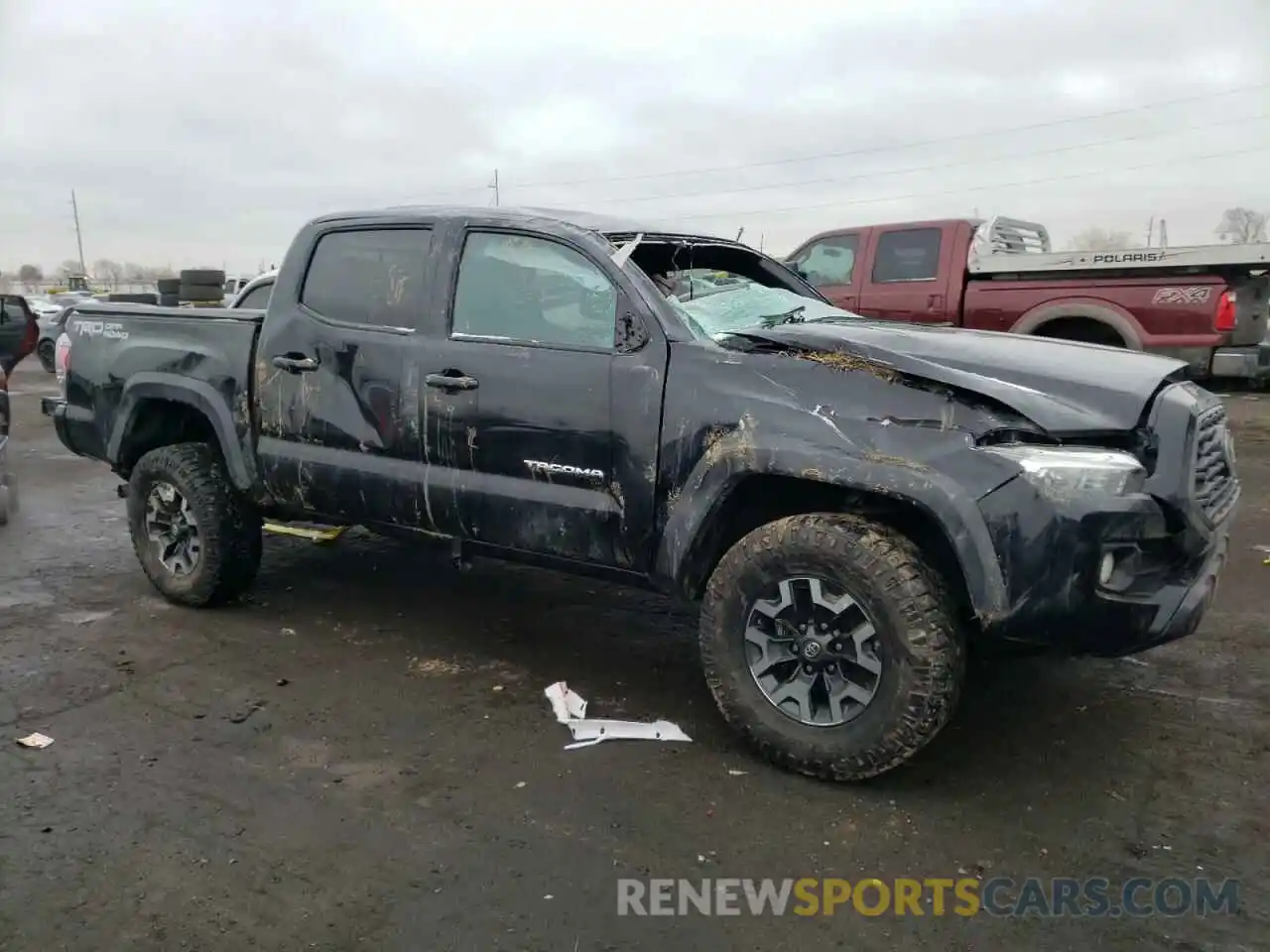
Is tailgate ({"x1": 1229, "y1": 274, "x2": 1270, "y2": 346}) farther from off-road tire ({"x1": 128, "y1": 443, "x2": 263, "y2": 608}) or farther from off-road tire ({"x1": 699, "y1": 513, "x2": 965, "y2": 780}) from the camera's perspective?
off-road tire ({"x1": 128, "y1": 443, "x2": 263, "y2": 608})

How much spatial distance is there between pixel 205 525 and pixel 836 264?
7.34 metres

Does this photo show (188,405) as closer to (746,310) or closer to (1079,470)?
(746,310)

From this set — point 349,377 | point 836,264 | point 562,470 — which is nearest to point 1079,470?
point 562,470

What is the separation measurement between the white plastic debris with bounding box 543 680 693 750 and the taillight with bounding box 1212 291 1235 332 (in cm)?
748

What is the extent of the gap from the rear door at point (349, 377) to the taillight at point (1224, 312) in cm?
758

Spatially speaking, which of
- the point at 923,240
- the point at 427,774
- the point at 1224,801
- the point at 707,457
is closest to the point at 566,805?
the point at 427,774

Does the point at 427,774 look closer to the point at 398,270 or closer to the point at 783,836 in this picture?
the point at 783,836

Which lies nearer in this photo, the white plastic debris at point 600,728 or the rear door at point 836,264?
the white plastic debris at point 600,728

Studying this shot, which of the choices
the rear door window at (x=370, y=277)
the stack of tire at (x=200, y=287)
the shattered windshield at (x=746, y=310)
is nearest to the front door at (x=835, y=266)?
the shattered windshield at (x=746, y=310)

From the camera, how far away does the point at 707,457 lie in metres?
3.29

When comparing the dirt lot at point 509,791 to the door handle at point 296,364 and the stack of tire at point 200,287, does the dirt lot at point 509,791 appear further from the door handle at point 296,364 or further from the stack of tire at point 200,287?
the stack of tire at point 200,287

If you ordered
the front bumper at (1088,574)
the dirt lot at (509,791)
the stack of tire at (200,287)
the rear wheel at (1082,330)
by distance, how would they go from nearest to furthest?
1. the dirt lot at (509,791)
2. the front bumper at (1088,574)
3. the rear wheel at (1082,330)
4. the stack of tire at (200,287)

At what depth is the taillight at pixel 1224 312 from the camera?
28.2 feet

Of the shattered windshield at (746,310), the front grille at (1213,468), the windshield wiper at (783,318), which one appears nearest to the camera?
the front grille at (1213,468)
